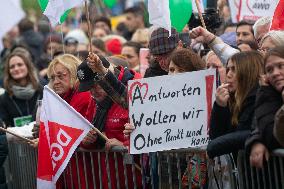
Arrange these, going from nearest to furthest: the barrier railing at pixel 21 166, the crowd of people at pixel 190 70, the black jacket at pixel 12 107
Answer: the crowd of people at pixel 190 70 → the barrier railing at pixel 21 166 → the black jacket at pixel 12 107

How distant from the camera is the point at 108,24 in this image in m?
18.5

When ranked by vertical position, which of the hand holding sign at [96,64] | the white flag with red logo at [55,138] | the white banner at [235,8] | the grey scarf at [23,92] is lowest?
the white flag with red logo at [55,138]

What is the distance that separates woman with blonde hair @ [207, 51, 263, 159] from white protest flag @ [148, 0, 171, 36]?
133cm

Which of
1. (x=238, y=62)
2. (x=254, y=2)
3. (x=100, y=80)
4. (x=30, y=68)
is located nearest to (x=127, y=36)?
(x=30, y=68)

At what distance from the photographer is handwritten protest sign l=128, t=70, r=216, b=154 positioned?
27.1ft

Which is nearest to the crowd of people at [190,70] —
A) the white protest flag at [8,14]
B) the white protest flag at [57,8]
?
the white protest flag at [57,8]

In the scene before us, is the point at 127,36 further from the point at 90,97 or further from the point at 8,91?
the point at 90,97

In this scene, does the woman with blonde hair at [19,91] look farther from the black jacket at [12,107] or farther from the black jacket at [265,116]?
the black jacket at [265,116]

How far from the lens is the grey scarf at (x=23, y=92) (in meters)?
12.7

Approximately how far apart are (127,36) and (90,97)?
Result: 898 centimetres

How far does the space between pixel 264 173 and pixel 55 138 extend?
272cm

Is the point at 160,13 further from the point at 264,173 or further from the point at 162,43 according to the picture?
the point at 264,173

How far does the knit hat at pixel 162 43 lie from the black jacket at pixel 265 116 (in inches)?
88.1

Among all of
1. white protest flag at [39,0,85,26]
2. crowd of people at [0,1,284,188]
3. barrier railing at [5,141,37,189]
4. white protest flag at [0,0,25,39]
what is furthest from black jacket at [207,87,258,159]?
white protest flag at [0,0,25,39]
